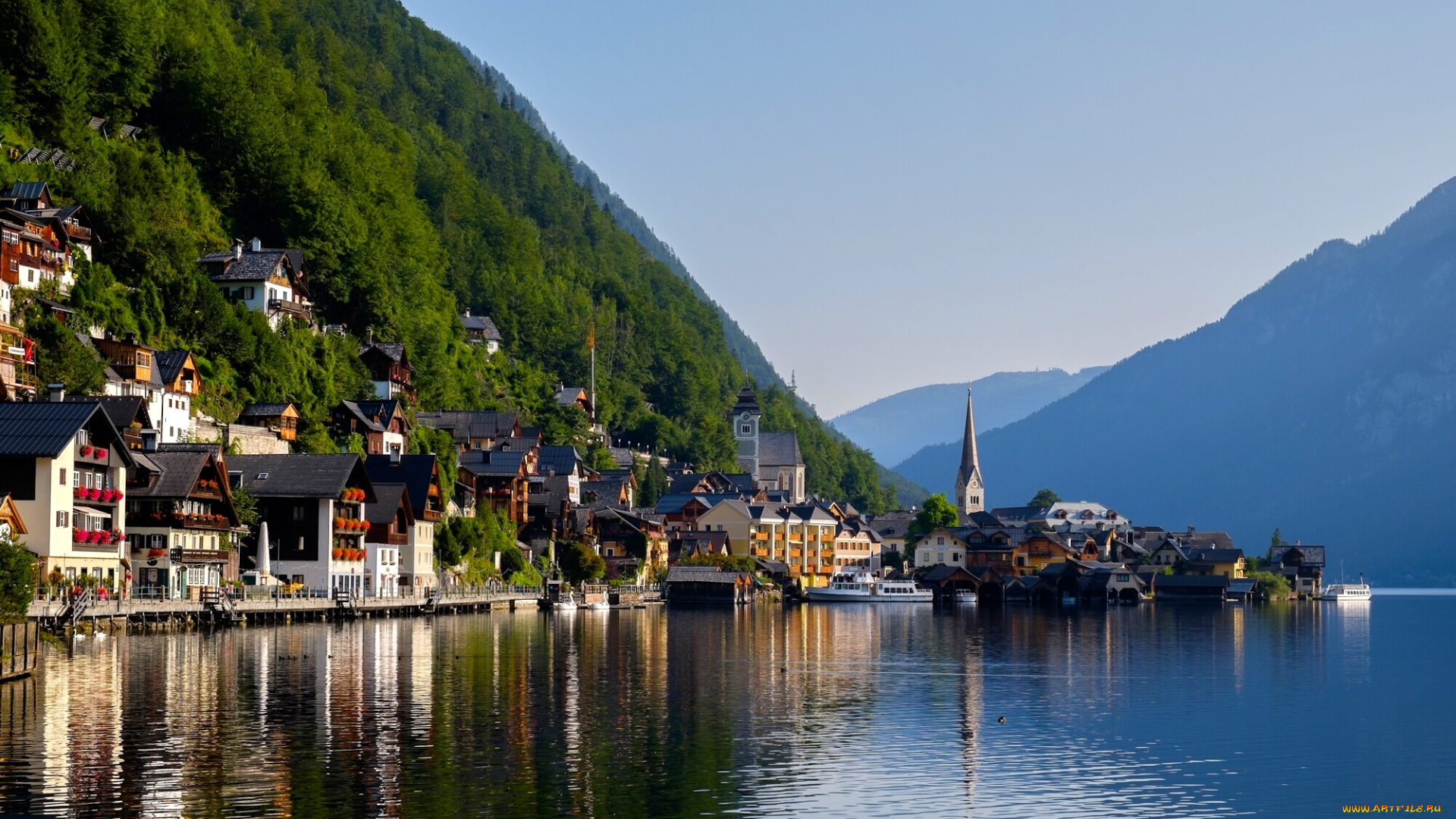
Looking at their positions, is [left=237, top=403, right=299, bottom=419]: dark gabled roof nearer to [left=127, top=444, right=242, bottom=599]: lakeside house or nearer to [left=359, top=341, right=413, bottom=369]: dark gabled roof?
[left=127, top=444, right=242, bottom=599]: lakeside house

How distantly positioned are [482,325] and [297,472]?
310 feet

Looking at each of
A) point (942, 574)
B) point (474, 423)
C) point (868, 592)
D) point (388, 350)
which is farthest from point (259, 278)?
point (942, 574)

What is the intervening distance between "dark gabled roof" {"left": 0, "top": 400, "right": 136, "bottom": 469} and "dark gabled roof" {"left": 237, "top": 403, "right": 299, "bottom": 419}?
38.0 m

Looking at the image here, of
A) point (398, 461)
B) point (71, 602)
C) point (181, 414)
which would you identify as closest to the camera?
point (71, 602)

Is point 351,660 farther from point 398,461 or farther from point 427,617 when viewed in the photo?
point 398,461

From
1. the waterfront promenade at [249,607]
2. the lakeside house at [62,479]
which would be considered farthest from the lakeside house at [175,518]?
the lakeside house at [62,479]

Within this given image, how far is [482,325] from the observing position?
192 meters

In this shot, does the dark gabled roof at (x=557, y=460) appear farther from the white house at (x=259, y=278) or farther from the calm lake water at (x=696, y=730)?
the calm lake water at (x=696, y=730)

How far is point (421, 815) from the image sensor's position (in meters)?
32.2

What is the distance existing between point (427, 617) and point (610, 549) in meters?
50.5

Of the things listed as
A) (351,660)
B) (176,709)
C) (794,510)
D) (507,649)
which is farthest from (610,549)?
(176,709)

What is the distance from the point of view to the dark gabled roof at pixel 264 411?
113938mm

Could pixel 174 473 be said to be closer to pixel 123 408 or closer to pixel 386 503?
pixel 123 408

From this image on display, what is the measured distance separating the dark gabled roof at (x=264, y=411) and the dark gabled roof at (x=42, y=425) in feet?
125
